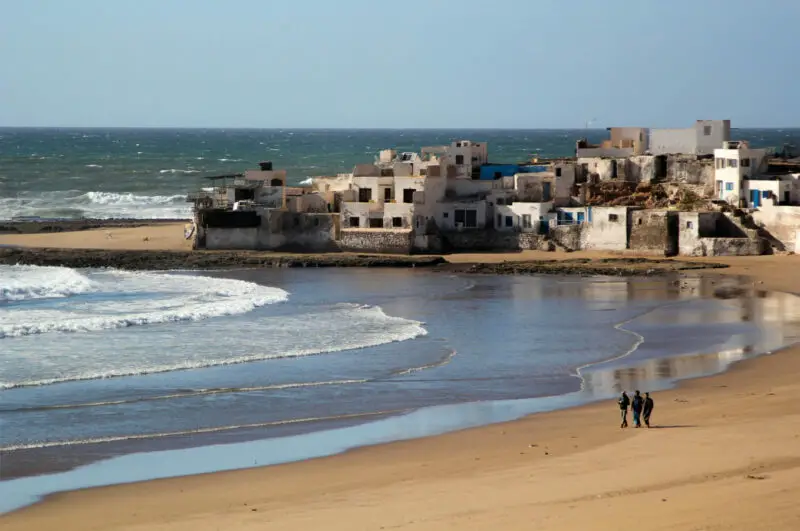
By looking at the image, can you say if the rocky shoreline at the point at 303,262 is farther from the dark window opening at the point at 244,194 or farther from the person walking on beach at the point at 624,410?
A: the person walking on beach at the point at 624,410

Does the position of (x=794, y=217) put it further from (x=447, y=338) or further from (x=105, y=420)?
(x=105, y=420)

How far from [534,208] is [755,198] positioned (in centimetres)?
786

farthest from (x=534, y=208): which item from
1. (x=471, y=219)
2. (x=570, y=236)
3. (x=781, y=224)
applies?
(x=781, y=224)

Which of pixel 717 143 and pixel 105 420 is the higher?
pixel 717 143

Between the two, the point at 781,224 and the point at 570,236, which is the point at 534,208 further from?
the point at 781,224

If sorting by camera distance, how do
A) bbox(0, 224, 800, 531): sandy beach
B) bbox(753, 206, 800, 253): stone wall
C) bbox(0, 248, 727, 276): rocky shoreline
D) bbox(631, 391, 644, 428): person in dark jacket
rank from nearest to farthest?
bbox(0, 224, 800, 531): sandy beach < bbox(631, 391, 644, 428): person in dark jacket < bbox(0, 248, 727, 276): rocky shoreline < bbox(753, 206, 800, 253): stone wall

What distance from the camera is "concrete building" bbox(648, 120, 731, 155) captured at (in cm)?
5419

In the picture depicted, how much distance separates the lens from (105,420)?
22.3 metres

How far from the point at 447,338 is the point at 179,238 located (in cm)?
2497

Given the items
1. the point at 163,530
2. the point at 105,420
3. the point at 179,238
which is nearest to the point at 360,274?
the point at 179,238

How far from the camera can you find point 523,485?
690 inches

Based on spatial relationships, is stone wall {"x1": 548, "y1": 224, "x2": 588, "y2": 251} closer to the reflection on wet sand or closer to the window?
the window

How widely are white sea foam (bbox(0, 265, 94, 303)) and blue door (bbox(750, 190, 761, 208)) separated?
76.1 feet

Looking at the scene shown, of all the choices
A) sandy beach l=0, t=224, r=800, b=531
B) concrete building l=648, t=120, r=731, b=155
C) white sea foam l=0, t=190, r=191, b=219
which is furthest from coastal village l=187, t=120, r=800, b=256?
sandy beach l=0, t=224, r=800, b=531
